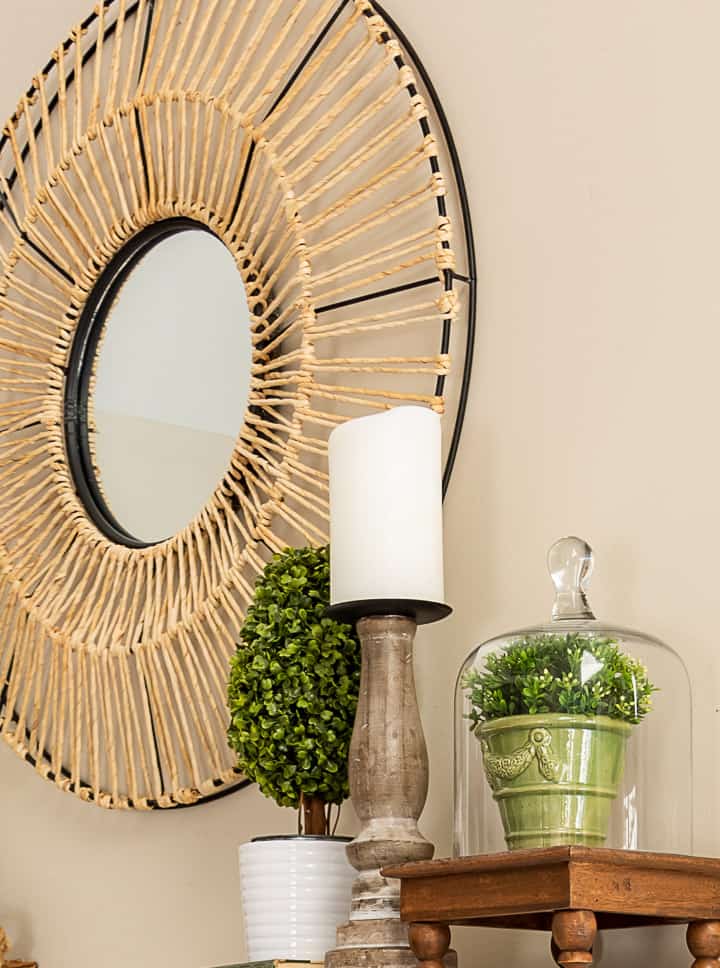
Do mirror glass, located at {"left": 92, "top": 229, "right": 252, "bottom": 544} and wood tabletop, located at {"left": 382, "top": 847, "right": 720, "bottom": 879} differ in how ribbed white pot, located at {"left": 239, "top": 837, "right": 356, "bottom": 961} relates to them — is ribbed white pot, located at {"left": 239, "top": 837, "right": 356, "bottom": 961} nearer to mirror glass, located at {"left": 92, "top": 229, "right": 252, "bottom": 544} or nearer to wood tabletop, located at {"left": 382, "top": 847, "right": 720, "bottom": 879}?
wood tabletop, located at {"left": 382, "top": 847, "right": 720, "bottom": 879}

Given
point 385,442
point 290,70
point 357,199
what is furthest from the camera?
point 290,70

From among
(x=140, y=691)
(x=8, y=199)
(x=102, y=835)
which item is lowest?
(x=102, y=835)

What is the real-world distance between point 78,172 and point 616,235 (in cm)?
72

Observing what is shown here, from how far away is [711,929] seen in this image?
30.8 inches

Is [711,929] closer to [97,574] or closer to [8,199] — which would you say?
[97,574]

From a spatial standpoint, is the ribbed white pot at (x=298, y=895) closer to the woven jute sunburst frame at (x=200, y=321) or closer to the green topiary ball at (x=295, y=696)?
the green topiary ball at (x=295, y=696)

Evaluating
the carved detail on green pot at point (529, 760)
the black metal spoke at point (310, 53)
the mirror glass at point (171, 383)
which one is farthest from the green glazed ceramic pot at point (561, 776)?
the black metal spoke at point (310, 53)

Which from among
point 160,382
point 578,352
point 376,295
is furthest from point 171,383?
point 578,352

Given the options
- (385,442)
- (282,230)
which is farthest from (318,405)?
(385,442)

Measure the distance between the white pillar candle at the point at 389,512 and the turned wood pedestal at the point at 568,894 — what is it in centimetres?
20

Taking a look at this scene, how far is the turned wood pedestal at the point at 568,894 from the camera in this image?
0.73 m

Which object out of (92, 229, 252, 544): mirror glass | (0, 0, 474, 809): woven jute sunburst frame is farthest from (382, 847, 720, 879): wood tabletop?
(92, 229, 252, 544): mirror glass

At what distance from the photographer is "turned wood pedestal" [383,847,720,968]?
2.39ft

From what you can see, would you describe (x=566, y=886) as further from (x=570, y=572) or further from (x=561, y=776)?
(x=570, y=572)
